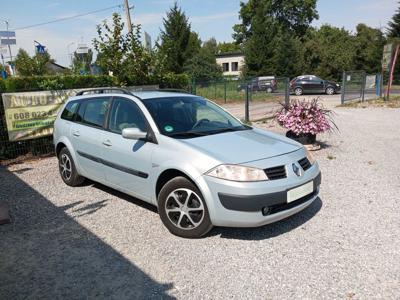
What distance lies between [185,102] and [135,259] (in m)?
2.33

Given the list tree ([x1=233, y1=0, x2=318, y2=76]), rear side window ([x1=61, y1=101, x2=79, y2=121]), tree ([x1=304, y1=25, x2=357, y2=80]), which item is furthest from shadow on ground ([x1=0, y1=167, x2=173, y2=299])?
tree ([x1=304, y1=25, x2=357, y2=80])

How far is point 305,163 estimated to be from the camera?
429 centimetres

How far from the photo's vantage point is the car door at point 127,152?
4.42 meters

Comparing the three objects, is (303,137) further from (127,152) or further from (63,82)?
(63,82)

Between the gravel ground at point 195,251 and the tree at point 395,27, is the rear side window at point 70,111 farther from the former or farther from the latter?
the tree at point 395,27

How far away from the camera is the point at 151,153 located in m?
4.30

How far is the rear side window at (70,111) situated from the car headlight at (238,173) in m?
3.26

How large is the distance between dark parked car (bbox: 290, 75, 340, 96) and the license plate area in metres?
26.3

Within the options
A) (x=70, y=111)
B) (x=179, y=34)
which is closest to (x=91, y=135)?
(x=70, y=111)

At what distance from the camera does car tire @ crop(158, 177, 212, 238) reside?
392 centimetres

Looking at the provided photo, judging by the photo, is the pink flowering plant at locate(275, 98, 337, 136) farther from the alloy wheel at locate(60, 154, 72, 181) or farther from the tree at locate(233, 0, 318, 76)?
the tree at locate(233, 0, 318, 76)

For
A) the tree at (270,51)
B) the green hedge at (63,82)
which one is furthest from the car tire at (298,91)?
the green hedge at (63,82)

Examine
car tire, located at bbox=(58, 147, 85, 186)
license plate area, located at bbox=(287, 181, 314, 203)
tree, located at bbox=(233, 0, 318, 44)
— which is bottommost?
car tire, located at bbox=(58, 147, 85, 186)

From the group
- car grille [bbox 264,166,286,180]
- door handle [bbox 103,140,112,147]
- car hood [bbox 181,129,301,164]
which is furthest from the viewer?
door handle [bbox 103,140,112,147]
